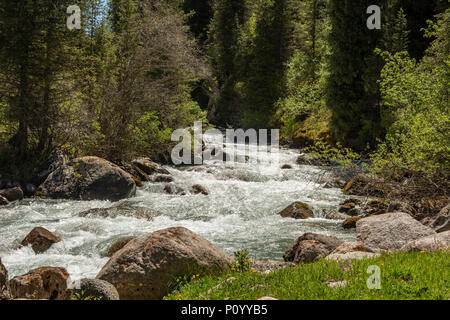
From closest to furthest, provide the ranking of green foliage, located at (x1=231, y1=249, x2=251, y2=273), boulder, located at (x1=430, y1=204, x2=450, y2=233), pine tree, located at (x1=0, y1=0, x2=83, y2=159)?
1. green foliage, located at (x1=231, y1=249, x2=251, y2=273)
2. boulder, located at (x1=430, y1=204, x2=450, y2=233)
3. pine tree, located at (x1=0, y1=0, x2=83, y2=159)

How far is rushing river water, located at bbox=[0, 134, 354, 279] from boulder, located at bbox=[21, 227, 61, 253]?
0.45 ft

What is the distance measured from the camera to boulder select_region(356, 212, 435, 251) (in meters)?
8.94

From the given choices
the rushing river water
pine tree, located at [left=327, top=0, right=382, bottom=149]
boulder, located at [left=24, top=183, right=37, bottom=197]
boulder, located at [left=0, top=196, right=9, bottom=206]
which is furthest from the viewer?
pine tree, located at [left=327, top=0, right=382, bottom=149]

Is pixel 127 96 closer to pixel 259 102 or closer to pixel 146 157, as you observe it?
pixel 146 157

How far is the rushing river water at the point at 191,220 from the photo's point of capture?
876 centimetres

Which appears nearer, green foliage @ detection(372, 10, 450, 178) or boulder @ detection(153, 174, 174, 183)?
green foliage @ detection(372, 10, 450, 178)

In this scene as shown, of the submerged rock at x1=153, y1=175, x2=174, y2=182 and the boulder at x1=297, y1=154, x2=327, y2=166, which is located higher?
the boulder at x1=297, y1=154, x2=327, y2=166

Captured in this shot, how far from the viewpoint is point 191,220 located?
12281mm

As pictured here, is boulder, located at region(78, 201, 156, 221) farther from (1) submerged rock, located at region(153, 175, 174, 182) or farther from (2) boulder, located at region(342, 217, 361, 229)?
(2) boulder, located at region(342, 217, 361, 229)

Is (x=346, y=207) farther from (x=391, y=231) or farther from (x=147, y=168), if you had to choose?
(x=147, y=168)

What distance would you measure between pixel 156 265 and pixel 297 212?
25.1 feet

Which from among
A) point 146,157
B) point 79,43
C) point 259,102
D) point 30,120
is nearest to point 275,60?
point 259,102

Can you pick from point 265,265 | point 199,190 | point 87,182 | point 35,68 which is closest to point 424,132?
point 265,265

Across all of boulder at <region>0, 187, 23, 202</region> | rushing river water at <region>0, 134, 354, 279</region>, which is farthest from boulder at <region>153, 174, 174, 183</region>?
boulder at <region>0, 187, 23, 202</region>
